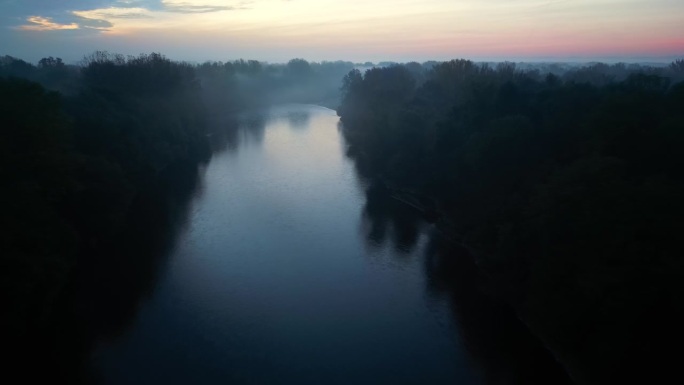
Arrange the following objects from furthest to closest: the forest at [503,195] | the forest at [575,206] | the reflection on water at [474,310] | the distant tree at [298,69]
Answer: the distant tree at [298,69], the reflection on water at [474,310], the forest at [503,195], the forest at [575,206]

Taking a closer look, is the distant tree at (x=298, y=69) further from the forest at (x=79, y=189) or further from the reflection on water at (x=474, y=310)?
the reflection on water at (x=474, y=310)

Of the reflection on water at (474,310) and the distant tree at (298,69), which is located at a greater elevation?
the distant tree at (298,69)

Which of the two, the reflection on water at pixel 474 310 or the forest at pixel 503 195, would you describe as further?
the reflection on water at pixel 474 310

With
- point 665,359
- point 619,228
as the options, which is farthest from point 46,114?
point 665,359

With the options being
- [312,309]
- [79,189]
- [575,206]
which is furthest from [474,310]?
[79,189]

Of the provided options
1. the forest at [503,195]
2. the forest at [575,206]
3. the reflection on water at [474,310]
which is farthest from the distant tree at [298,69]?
the reflection on water at [474,310]

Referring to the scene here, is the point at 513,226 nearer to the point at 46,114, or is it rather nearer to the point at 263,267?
the point at 263,267

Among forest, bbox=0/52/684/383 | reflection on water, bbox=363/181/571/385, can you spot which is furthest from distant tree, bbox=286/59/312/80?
reflection on water, bbox=363/181/571/385
